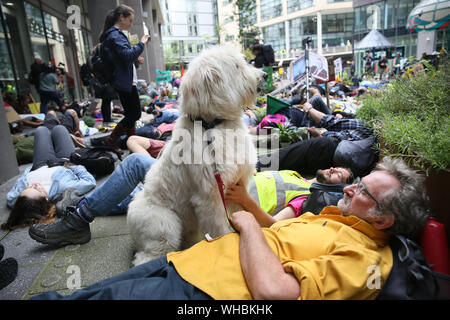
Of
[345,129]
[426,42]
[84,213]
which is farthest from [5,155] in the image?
[426,42]

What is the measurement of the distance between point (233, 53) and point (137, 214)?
5.25 ft

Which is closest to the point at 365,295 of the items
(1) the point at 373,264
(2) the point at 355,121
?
(1) the point at 373,264

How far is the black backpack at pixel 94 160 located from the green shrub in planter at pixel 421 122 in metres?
4.17

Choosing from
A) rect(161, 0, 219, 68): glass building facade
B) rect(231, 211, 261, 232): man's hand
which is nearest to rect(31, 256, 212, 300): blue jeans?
rect(231, 211, 261, 232): man's hand

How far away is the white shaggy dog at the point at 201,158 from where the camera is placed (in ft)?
7.20

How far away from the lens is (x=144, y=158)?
3.10 meters

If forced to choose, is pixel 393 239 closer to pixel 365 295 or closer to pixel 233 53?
pixel 365 295

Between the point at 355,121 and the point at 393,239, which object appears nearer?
the point at 393,239

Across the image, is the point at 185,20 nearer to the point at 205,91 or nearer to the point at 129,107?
the point at 129,107

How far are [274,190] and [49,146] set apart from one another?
12.5 ft

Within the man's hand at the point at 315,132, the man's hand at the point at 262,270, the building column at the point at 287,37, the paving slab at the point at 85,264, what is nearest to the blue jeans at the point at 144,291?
the man's hand at the point at 262,270

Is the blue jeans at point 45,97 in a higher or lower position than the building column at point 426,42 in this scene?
lower

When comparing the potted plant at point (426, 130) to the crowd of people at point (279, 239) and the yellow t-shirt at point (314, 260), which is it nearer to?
the crowd of people at point (279, 239)

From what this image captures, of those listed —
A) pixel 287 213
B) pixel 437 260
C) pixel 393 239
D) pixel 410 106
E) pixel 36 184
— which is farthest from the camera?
pixel 36 184
